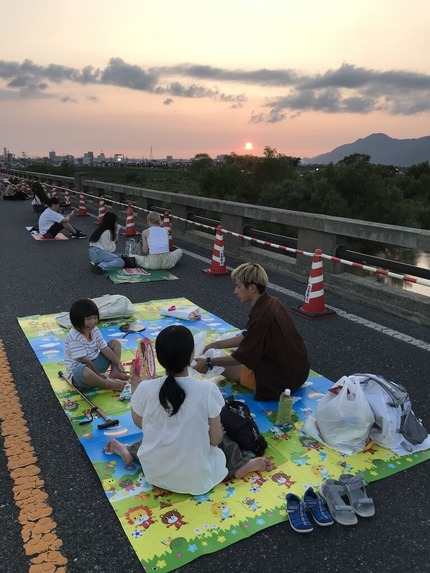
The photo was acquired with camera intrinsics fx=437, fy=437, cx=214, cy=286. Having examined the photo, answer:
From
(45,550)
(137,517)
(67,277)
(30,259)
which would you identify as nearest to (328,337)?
(137,517)

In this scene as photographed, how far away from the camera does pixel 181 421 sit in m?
2.79

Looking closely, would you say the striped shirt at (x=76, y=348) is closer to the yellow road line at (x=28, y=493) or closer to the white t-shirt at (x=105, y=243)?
the yellow road line at (x=28, y=493)

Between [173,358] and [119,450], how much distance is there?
1.17 meters

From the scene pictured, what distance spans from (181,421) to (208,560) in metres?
0.79

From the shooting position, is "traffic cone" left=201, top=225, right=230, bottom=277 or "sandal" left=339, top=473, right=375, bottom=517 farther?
"traffic cone" left=201, top=225, right=230, bottom=277

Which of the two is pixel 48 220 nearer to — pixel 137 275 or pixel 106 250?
pixel 106 250

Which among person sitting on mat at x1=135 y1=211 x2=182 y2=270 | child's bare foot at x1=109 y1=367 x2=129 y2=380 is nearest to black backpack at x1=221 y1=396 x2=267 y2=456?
child's bare foot at x1=109 y1=367 x2=129 y2=380

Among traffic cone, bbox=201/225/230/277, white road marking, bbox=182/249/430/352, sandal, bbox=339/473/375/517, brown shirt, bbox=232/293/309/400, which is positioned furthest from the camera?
traffic cone, bbox=201/225/230/277

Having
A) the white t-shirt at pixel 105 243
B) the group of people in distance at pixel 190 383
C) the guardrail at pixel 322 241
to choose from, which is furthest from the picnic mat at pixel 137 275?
the group of people in distance at pixel 190 383

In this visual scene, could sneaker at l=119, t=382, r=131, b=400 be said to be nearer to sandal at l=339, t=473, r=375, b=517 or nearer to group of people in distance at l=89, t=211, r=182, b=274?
sandal at l=339, t=473, r=375, b=517

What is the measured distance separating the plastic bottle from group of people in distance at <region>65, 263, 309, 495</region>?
0.34 meters

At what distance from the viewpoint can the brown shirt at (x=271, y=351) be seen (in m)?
3.91

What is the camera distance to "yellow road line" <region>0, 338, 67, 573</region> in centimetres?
250

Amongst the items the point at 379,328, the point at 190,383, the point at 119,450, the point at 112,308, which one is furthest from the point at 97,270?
the point at 190,383
